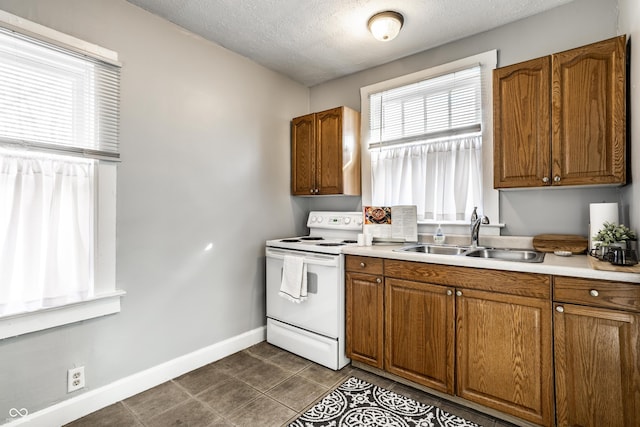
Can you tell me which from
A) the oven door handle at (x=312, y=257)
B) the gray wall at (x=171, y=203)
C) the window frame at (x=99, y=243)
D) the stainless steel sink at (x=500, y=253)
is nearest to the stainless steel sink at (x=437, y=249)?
the stainless steel sink at (x=500, y=253)

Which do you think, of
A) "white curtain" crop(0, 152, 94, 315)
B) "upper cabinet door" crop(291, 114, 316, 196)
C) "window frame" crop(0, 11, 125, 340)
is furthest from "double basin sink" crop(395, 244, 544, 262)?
"white curtain" crop(0, 152, 94, 315)

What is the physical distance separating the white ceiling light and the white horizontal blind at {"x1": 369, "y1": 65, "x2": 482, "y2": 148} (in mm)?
640

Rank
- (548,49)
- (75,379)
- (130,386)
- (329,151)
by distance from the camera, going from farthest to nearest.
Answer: (329,151) < (548,49) < (130,386) < (75,379)

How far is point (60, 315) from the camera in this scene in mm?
1771

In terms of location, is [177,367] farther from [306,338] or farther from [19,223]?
[19,223]

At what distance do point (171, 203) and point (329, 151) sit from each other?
1494 millimetres

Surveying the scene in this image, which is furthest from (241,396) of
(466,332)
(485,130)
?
(485,130)

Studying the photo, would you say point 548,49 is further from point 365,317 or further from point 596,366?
point 365,317

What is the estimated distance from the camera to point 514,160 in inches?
80.1

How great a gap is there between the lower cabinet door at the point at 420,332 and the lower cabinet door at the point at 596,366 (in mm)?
537

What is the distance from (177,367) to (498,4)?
11.4ft

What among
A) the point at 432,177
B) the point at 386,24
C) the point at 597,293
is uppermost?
the point at 386,24

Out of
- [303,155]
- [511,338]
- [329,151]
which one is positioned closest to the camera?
[511,338]

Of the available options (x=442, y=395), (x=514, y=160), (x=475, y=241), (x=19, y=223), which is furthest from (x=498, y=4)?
(x=19, y=223)
